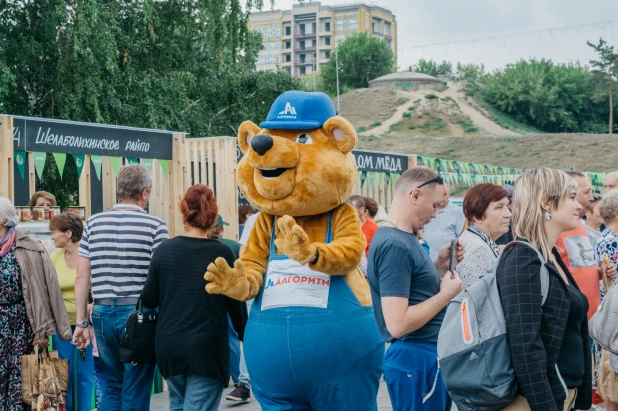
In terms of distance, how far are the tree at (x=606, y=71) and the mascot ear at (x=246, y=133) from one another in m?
72.7

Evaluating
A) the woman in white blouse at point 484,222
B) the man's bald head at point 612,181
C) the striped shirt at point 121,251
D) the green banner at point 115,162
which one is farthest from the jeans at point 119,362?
the man's bald head at point 612,181

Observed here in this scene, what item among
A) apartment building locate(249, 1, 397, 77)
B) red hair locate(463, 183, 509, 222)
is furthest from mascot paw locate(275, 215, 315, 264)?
apartment building locate(249, 1, 397, 77)

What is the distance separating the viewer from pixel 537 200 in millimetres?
3271

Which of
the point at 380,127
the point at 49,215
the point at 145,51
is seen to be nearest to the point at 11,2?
the point at 145,51

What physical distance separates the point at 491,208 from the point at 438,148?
53723mm

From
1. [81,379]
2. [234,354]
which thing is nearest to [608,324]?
[234,354]

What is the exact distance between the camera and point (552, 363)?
10.0 ft

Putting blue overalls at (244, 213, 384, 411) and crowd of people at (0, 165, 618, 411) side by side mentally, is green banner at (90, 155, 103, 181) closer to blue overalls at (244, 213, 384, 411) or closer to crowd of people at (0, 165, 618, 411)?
crowd of people at (0, 165, 618, 411)

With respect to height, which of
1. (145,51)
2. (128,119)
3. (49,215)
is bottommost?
(49,215)

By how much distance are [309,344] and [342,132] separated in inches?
43.8

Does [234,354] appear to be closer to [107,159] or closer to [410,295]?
[107,159]

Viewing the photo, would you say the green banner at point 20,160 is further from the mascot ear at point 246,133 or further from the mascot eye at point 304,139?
the mascot eye at point 304,139

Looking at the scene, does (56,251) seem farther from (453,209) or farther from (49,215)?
(453,209)

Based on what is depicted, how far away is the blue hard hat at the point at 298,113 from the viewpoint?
4094 millimetres
